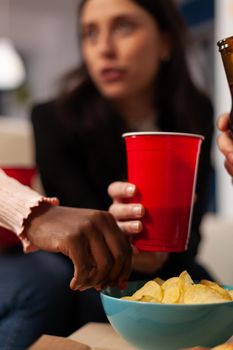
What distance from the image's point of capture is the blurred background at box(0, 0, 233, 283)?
2.17m

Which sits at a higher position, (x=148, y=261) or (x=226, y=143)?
(x=226, y=143)

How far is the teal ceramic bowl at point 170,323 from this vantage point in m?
0.72

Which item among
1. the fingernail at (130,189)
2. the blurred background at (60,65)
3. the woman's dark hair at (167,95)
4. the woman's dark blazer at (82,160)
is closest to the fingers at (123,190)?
the fingernail at (130,189)

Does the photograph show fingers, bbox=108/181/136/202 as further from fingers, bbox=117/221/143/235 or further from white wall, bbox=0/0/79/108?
white wall, bbox=0/0/79/108

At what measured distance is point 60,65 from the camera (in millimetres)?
7922

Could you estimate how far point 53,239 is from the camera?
0.76 metres

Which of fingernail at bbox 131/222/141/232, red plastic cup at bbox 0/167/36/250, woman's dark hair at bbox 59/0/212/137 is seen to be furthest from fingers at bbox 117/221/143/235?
woman's dark hair at bbox 59/0/212/137

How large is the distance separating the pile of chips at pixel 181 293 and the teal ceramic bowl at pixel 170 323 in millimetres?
20

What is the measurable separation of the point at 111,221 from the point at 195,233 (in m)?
0.79

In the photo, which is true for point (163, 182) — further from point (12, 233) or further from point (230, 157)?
point (12, 233)

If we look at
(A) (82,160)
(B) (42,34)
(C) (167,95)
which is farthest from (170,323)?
(B) (42,34)

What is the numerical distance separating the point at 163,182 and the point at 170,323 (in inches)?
9.5

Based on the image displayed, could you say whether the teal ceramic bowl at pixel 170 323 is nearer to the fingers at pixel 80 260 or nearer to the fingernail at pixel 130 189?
the fingers at pixel 80 260

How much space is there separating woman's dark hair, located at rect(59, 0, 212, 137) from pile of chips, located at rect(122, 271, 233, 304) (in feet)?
3.18
